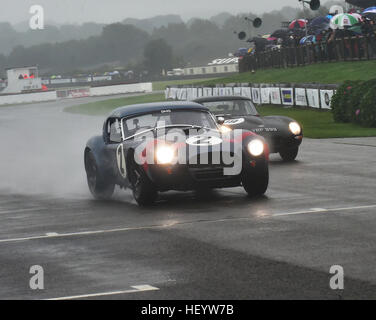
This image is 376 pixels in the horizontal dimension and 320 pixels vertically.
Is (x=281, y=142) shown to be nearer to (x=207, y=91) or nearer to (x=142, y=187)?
(x=142, y=187)

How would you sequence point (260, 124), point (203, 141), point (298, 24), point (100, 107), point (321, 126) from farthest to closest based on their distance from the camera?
point (100, 107), point (298, 24), point (321, 126), point (260, 124), point (203, 141)

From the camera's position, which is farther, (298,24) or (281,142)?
(298,24)

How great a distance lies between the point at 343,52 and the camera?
46062 mm

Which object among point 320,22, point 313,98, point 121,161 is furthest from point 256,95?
point 121,161

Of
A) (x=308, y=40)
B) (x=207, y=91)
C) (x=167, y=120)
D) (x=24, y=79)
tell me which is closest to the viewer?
(x=167, y=120)

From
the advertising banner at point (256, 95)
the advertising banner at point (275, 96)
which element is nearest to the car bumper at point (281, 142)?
the advertising banner at point (275, 96)

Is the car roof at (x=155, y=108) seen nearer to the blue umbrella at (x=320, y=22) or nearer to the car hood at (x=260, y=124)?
the car hood at (x=260, y=124)

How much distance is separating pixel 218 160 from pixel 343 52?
35395 millimetres

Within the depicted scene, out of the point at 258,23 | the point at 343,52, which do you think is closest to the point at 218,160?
the point at 343,52

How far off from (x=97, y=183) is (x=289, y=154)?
5.53m

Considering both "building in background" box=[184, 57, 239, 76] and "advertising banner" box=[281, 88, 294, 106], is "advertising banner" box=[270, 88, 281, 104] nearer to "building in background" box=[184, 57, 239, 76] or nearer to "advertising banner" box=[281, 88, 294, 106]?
"advertising banner" box=[281, 88, 294, 106]

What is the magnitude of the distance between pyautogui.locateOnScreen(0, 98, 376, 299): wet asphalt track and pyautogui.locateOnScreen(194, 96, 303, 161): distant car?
132 cm

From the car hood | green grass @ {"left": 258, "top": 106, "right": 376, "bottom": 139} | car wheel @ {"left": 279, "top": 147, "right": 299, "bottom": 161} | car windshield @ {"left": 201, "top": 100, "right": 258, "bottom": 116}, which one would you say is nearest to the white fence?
green grass @ {"left": 258, "top": 106, "right": 376, "bottom": 139}

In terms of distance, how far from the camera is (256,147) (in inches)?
486
